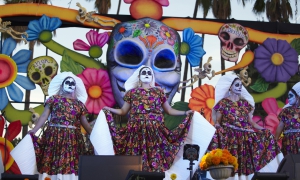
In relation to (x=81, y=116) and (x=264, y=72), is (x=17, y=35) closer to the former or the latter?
(x=81, y=116)

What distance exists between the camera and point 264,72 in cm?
1466

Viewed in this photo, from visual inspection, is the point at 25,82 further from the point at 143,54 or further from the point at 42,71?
the point at 143,54

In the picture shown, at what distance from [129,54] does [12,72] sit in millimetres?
2169

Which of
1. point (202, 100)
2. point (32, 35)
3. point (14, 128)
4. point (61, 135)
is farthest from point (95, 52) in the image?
point (61, 135)

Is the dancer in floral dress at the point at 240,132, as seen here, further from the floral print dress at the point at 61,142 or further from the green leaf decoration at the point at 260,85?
the green leaf decoration at the point at 260,85

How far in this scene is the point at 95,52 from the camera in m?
14.1

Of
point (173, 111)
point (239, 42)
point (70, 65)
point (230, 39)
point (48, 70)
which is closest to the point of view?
point (173, 111)

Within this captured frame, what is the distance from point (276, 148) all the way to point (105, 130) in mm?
2629

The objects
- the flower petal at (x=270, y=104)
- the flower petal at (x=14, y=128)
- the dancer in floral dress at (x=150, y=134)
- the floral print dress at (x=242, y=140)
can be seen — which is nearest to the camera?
the dancer in floral dress at (x=150, y=134)

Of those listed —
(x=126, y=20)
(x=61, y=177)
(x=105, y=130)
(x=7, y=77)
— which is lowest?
(x=61, y=177)

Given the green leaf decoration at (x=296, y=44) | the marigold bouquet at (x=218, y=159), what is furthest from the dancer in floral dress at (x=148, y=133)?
the green leaf decoration at (x=296, y=44)

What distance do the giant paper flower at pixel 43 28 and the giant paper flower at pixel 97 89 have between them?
1.00m

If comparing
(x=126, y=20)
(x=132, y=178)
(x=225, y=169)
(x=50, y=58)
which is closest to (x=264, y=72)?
(x=126, y=20)

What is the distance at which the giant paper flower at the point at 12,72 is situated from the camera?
45.2ft
